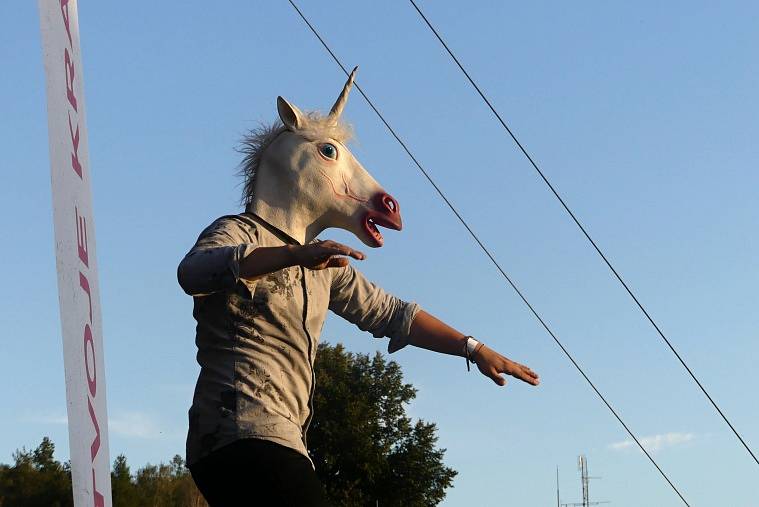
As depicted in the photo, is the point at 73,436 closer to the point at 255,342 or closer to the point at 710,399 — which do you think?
the point at 255,342

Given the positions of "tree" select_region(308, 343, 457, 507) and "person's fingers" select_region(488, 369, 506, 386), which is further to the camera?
"tree" select_region(308, 343, 457, 507)

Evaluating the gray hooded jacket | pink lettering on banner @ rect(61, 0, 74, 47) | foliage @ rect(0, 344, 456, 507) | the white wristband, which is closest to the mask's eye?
the gray hooded jacket

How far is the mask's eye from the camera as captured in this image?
173 inches

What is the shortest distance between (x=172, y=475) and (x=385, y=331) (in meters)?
51.6

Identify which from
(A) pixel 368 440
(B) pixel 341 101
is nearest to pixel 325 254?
(B) pixel 341 101

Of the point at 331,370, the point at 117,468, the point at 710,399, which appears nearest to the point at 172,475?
the point at 117,468

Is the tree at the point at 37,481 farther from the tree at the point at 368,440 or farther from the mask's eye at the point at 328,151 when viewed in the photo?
the mask's eye at the point at 328,151

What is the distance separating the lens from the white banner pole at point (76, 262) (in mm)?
2512

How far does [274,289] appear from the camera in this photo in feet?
13.1

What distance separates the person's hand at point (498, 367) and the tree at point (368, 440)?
33397 mm

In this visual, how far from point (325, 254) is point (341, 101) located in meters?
1.33

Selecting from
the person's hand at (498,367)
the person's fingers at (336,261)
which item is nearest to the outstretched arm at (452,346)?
the person's hand at (498,367)

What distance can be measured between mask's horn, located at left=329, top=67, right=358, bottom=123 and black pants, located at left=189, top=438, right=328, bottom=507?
1.40 meters

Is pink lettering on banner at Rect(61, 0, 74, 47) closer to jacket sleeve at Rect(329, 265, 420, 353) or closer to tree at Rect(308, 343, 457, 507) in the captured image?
jacket sleeve at Rect(329, 265, 420, 353)
